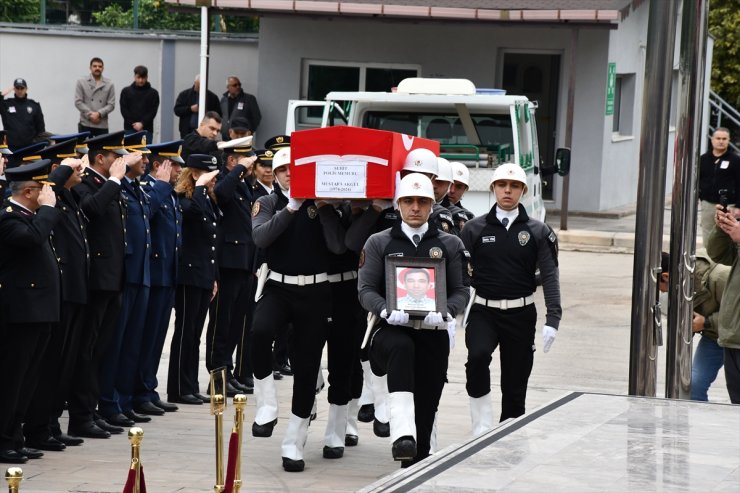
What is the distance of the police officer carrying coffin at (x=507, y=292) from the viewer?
9539 mm

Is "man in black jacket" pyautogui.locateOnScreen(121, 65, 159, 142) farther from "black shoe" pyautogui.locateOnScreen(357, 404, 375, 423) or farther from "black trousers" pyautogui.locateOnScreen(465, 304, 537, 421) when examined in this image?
"black trousers" pyautogui.locateOnScreen(465, 304, 537, 421)

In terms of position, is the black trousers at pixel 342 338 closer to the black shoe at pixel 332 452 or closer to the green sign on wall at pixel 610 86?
the black shoe at pixel 332 452

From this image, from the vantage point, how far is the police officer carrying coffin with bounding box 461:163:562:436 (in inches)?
376

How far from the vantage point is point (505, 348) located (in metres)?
9.60

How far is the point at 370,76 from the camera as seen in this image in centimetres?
2681

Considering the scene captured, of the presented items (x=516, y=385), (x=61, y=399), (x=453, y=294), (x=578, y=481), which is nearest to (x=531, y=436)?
(x=578, y=481)

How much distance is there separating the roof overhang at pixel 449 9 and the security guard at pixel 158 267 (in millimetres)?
13687

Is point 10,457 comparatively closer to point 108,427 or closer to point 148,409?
point 108,427

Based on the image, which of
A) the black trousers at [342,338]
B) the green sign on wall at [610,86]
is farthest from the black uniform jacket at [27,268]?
the green sign on wall at [610,86]

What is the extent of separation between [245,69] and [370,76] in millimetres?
2759

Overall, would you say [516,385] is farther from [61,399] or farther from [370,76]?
[370,76]

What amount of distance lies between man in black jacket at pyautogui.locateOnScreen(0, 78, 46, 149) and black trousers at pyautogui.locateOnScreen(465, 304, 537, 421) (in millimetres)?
16085

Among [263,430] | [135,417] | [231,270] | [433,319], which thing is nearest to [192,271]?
[231,270]

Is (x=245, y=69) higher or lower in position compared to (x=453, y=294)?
higher
